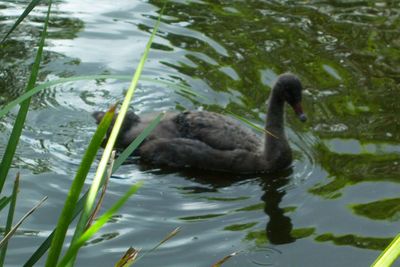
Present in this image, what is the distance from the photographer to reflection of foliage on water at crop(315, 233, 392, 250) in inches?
236

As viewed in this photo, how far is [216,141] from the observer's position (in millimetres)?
7555

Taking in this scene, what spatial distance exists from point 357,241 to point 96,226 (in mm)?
3972

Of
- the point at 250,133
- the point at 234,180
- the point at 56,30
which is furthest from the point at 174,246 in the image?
the point at 56,30

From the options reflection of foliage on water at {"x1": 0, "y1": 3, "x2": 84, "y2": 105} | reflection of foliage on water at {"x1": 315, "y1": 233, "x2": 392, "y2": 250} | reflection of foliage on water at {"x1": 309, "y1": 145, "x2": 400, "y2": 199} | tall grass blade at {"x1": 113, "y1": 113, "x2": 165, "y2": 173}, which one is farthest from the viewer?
reflection of foliage on water at {"x1": 0, "y1": 3, "x2": 84, "y2": 105}

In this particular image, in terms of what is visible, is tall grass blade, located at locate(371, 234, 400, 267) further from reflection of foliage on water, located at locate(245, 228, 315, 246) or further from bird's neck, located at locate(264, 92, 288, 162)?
bird's neck, located at locate(264, 92, 288, 162)

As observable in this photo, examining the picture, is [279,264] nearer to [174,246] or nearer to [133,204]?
[174,246]

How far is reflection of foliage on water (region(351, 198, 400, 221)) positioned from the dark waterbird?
104 cm

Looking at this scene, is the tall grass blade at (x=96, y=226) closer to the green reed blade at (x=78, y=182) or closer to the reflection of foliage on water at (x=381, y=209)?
the green reed blade at (x=78, y=182)

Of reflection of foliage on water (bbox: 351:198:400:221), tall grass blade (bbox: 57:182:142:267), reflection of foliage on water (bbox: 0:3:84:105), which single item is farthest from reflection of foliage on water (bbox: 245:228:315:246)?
tall grass blade (bbox: 57:182:142:267)

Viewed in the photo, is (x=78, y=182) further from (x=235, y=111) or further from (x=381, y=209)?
(x=235, y=111)

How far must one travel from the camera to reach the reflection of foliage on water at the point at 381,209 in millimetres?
6422

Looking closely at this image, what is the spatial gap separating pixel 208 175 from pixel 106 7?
344 centimetres

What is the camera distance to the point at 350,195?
22.1 feet

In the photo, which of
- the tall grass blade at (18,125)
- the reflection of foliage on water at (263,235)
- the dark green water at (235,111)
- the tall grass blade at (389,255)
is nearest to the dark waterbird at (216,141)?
the dark green water at (235,111)
